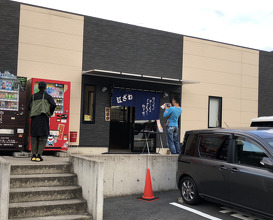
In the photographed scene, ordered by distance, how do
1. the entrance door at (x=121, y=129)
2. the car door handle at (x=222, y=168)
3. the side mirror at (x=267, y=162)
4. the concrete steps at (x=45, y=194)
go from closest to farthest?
1. the side mirror at (x=267, y=162)
2. the concrete steps at (x=45, y=194)
3. the car door handle at (x=222, y=168)
4. the entrance door at (x=121, y=129)

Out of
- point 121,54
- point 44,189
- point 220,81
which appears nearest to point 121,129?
point 121,54

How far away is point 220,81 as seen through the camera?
46.4ft

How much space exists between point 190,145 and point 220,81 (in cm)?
826

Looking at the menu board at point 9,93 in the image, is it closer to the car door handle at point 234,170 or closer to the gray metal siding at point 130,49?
the gray metal siding at point 130,49

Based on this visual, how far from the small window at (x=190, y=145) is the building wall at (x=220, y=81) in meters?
A: 6.31

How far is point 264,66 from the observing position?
15.5 m

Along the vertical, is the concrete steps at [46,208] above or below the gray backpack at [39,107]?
below

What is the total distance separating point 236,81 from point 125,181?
954cm

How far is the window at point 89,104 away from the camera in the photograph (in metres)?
11.1

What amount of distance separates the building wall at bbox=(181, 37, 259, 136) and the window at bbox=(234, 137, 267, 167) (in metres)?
7.59

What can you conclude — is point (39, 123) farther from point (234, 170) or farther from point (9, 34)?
point (9, 34)

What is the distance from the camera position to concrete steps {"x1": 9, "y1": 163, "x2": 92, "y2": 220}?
16.6 feet

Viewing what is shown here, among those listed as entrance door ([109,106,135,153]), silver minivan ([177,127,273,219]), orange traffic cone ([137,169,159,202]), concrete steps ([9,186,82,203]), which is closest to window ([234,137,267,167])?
silver minivan ([177,127,273,219])

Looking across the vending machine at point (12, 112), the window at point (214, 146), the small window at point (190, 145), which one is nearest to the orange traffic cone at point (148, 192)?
the small window at point (190, 145)
